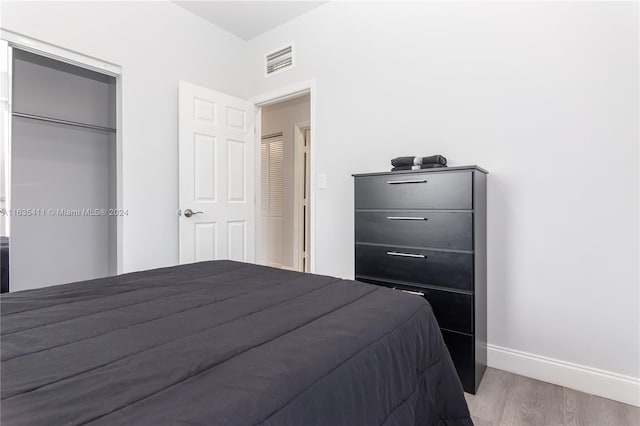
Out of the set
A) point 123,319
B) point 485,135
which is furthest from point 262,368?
point 485,135

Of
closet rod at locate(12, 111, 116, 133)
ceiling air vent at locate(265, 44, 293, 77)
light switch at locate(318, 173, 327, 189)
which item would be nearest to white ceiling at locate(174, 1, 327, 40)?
ceiling air vent at locate(265, 44, 293, 77)

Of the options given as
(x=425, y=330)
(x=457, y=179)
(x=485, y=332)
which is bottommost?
(x=485, y=332)

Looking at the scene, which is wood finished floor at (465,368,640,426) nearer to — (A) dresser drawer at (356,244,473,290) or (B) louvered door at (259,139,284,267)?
(A) dresser drawer at (356,244,473,290)

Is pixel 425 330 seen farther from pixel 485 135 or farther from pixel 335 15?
pixel 335 15

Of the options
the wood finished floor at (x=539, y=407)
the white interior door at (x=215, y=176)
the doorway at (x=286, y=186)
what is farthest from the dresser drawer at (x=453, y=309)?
the doorway at (x=286, y=186)

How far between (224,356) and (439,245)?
150cm

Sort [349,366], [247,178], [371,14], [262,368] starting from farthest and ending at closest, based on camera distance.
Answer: [247,178] < [371,14] < [349,366] < [262,368]

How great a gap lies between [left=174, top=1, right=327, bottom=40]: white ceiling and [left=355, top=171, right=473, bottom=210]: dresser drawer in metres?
1.92

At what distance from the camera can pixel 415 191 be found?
198cm

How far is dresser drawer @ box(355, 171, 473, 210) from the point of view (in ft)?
6.00

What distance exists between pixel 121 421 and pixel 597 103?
246 cm

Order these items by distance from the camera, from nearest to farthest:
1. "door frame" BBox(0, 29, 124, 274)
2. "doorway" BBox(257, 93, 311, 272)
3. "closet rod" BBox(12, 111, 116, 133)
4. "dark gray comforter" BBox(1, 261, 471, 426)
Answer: "dark gray comforter" BBox(1, 261, 471, 426), "door frame" BBox(0, 29, 124, 274), "closet rod" BBox(12, 111, 116, 133), "doorway" BBox(257, 93, 311, 272)

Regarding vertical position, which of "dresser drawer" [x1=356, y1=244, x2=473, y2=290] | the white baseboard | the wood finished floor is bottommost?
the wood finished floor

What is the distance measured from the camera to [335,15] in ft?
9.51
